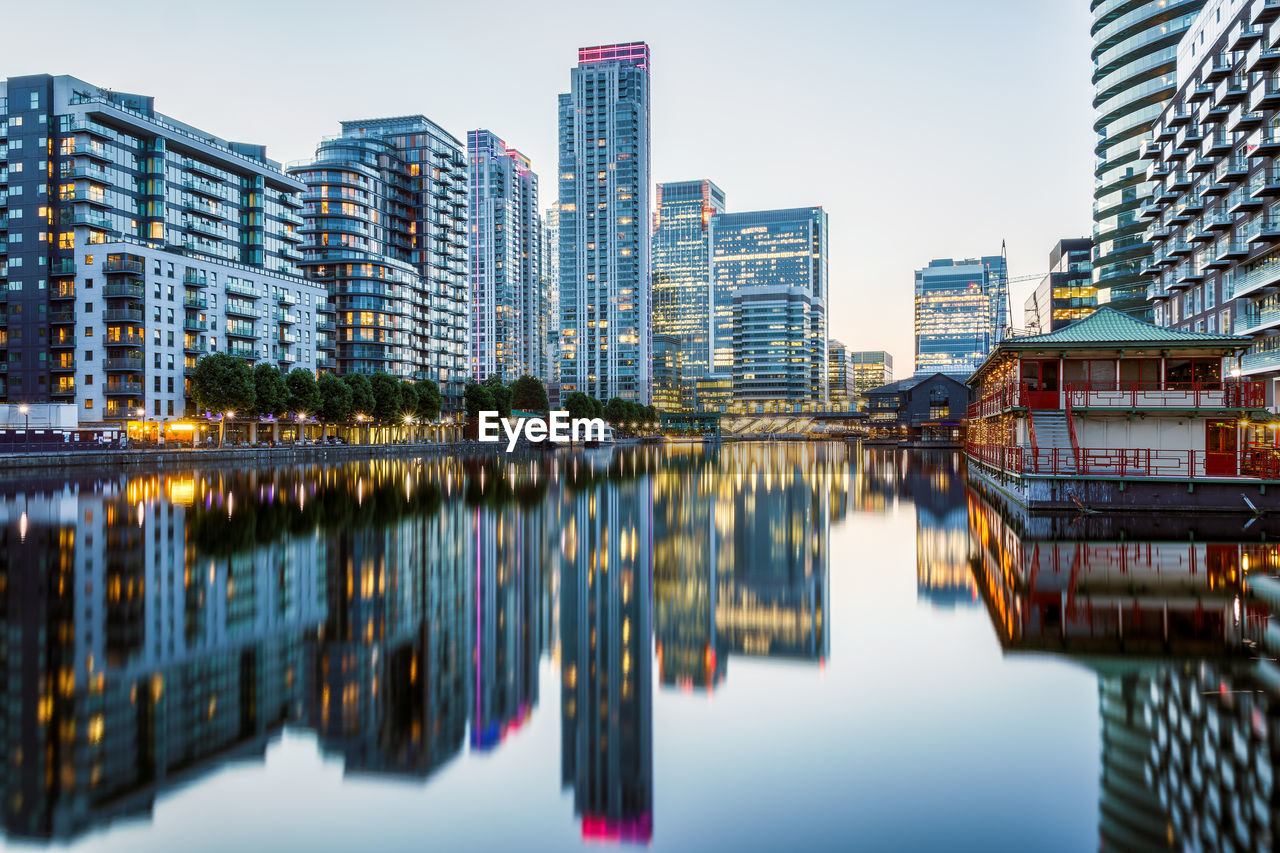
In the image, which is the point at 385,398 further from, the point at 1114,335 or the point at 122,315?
the point at 1114,335

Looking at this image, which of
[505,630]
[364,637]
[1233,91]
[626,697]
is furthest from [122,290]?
[1233,91]

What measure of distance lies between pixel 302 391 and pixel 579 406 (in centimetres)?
8433

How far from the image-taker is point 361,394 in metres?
125

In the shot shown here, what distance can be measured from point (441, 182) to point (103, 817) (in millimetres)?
183714

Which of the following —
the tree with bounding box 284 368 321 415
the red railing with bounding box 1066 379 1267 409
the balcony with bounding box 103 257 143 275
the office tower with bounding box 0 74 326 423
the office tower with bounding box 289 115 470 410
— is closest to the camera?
the red railing with bounding box 1066 379 1267 409

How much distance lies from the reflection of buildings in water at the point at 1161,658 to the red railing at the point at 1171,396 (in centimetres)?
1214

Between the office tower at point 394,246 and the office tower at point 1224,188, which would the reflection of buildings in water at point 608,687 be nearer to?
the office tower at point 1224,188

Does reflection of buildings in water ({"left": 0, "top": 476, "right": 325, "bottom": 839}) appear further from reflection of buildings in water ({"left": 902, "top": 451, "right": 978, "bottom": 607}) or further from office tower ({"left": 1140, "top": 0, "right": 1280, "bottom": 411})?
office tower ({"left": 1140, "top": 0, "right": 1280, "bottom": 411})

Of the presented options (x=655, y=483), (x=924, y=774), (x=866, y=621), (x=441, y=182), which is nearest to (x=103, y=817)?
(x=924, y=774)

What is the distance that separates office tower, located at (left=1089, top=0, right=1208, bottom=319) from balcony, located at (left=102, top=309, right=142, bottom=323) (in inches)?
4945

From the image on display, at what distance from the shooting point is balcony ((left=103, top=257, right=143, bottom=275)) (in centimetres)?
10319

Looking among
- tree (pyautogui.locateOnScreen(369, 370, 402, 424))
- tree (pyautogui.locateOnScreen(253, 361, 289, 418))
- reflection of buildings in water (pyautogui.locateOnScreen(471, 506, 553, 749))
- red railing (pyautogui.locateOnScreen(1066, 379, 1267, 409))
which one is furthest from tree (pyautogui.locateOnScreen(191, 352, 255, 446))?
red railing (pyautogui.locateOnScreen(1066, 379, 1267, 409))

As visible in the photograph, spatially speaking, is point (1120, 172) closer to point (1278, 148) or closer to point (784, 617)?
point (1278, 148)

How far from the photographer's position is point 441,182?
181 m
